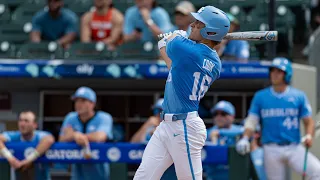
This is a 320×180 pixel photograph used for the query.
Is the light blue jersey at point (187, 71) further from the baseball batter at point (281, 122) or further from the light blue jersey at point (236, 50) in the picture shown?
the light blue jersey at point (236, 50)

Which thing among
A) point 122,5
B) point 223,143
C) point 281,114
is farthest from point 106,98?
point 281,114

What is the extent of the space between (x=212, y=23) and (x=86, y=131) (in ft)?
8.96

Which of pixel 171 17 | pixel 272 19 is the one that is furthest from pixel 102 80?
pixel 272 19

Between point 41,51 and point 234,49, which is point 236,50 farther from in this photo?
point 41,51

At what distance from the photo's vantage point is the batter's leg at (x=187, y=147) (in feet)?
16.9

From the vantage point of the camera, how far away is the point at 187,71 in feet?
16.8

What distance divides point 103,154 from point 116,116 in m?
2.85

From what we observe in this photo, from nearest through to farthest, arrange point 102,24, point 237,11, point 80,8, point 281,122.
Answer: point 281,122, point 102,24, point 237,11, point 80,8

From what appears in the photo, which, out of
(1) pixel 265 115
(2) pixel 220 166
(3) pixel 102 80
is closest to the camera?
(2) pixel 220 166

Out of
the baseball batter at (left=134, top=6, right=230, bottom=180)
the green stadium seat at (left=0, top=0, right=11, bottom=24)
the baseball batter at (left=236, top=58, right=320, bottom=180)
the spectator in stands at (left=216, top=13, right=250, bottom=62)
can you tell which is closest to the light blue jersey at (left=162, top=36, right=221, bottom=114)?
the baseball batter at (left=134, top=6, right=230, bottom=180)

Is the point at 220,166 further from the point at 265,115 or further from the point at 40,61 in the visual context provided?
the point at 40,61

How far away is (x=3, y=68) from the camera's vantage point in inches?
346

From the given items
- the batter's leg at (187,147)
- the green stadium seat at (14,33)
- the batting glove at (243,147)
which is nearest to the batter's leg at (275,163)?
the batting glove at (243,147)

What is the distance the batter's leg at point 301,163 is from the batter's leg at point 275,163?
Answer: 94 mm
